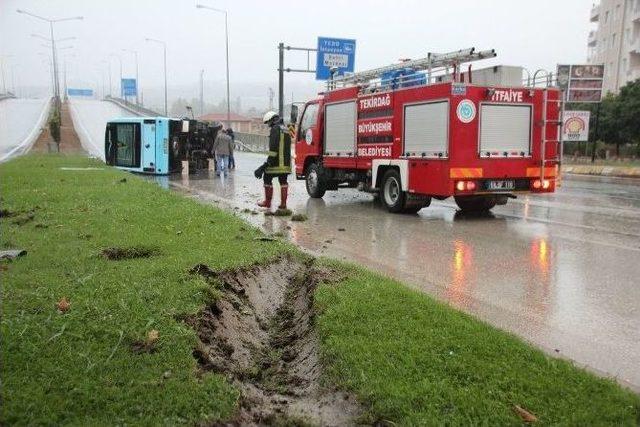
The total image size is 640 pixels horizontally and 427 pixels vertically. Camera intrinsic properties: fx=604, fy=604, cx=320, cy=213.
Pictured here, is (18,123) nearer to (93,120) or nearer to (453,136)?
(93,120)

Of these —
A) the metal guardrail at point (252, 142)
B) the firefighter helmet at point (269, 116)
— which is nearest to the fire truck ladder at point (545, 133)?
the firefighter helmet at point (269, 116)

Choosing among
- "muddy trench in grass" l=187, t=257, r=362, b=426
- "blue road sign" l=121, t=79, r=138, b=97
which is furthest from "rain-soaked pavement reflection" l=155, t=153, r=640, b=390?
"blue road sign" l=121, t=79, r=138, b=97

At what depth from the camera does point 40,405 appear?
2.99 m

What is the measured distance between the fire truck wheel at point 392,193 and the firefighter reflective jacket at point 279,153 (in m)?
2.16

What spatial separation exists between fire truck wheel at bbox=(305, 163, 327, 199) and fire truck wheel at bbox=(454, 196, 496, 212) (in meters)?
3.55

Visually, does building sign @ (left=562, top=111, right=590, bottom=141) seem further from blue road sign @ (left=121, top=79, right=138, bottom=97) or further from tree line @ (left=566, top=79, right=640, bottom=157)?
blue road sign @ (left=121, top=79, right=138, bottom=97)

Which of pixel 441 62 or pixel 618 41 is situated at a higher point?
pixel 618 41

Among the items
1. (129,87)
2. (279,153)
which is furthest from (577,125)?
(129,87)

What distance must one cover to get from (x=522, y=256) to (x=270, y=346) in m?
4.40

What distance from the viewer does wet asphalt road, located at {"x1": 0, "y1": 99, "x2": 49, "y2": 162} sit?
1551 inches

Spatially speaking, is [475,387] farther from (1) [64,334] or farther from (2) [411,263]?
(2) [411,263]

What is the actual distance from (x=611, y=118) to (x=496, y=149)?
28.3 meters

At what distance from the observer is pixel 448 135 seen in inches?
424

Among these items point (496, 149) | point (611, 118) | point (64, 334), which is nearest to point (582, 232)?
point (496, 149)
